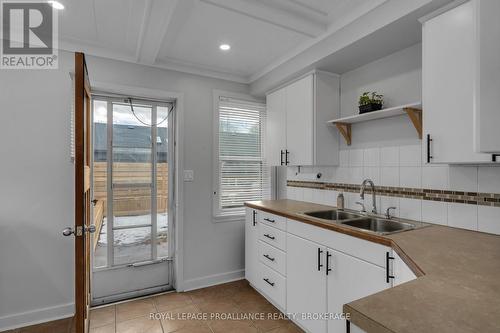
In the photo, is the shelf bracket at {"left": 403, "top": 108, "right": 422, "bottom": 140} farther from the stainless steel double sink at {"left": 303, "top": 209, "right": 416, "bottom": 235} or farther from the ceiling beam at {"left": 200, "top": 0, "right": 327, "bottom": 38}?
the ceiling beam at {"left": 200, "top": 0, "right": 327, "bottom": 38}

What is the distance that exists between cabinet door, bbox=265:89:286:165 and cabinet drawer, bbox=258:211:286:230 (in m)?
0.66

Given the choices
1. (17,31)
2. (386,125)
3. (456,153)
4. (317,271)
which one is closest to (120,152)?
(17,31)

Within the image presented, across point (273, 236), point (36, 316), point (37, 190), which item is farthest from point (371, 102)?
point (36, 316)

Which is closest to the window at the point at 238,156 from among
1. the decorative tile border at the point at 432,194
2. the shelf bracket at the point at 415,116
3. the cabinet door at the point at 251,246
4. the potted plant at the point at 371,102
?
the cabinet door at the point at 251,246

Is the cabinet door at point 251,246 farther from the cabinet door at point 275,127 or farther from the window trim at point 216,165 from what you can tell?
the cabinet door at point 275,127

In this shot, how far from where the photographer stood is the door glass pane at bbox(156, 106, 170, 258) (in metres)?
2.98

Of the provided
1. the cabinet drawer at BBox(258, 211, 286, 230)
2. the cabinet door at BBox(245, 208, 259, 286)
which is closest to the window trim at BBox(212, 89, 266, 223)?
the cabinet door at BBox(245, 208, 259, 286)

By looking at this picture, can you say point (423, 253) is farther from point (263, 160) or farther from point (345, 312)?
point (263, 160)

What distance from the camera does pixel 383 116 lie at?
7.30 feet

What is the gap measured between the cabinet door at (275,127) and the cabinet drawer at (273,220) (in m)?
0.66

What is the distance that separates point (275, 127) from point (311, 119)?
64 cm

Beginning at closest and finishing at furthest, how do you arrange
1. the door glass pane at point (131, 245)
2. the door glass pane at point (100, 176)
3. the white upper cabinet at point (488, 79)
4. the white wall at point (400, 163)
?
the white upper cabinet at point (488, 79) < the white wall at point (400, 163) < the door glass pane at point (100, 176) < the door glass pane at point (131, 245)

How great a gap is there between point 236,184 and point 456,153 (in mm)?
2279

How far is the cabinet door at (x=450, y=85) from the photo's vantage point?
1.45m
